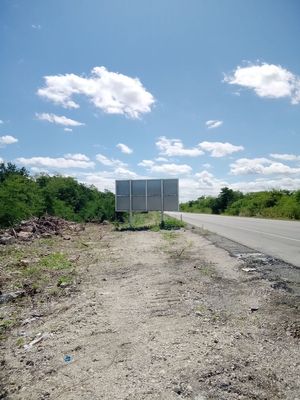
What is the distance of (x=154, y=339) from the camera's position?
461 cm

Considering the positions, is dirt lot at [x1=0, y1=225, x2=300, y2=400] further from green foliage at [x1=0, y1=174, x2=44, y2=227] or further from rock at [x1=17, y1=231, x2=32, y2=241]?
green foliage at [x1=0, y1=174, x2=44, y2=227]

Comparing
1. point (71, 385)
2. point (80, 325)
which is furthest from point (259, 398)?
point (80, 325)

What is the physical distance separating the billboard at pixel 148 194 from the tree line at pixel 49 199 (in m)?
6.00

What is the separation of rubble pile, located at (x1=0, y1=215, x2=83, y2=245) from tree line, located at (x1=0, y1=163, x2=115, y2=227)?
5.97 feet

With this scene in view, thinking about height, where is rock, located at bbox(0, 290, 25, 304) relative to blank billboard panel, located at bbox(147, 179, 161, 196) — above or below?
below

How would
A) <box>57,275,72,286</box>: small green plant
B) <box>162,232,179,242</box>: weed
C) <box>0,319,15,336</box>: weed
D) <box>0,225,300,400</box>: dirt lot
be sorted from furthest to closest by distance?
<box>162,232,179,242</box>: weed, <box>57,275,72,286</box>: small green plant, <box>0,319,15,336</box>: weed, <box>0,225,300,400</box>: dirt lot

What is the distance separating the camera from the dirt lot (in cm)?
356

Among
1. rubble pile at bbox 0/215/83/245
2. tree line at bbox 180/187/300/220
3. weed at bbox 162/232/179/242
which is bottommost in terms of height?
weed at bbox 162/232/179/242

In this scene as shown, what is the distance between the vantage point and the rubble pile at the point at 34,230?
15.8 metres

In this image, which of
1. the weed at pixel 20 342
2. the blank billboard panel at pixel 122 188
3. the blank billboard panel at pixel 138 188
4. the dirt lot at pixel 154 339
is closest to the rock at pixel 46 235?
the blank billboard panel at pixel 122 188

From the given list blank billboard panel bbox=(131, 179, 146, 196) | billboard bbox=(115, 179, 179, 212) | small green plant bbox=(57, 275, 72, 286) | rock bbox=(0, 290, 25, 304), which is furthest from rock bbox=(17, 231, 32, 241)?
blank billboard panel bbox=(131, 179, 146, 196)

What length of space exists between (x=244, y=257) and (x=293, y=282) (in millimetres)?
3630

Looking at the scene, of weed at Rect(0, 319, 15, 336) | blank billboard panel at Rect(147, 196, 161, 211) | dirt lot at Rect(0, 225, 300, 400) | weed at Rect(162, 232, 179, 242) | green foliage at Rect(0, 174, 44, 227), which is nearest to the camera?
dirt lot at Rect(0, 225, 300, 400)

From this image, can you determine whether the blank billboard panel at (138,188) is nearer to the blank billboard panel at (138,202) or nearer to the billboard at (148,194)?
the billboard at (148,194)
